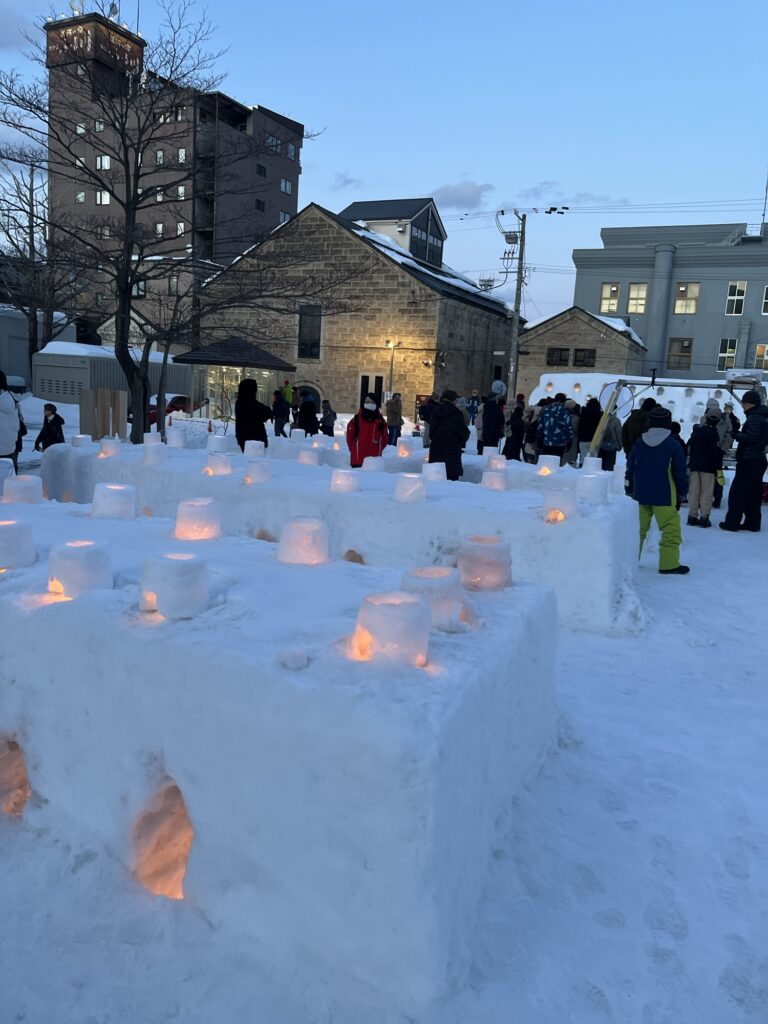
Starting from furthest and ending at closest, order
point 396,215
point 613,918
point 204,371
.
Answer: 1. point 396,215
2. point 204,371
3. point 613,918

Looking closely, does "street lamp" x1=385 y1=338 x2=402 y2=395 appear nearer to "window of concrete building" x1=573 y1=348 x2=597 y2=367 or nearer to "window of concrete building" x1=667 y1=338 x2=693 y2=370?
"window of concrete building" x1=573 y1=348 x2=597 y2=367

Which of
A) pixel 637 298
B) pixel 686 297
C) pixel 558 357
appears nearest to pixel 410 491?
pixel 558 357

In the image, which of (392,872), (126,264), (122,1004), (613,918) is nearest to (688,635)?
(613,918)

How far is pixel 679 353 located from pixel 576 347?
24.2 feet

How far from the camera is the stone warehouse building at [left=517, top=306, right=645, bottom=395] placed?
29.7 m

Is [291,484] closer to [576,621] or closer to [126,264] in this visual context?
[576,621]

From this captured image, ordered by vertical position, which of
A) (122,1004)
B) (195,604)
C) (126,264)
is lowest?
(122,1004)

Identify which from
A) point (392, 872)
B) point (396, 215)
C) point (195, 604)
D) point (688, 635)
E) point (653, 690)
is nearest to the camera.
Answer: point (392, 872)

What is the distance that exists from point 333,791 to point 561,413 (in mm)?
9107

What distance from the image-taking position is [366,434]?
26.7 ft

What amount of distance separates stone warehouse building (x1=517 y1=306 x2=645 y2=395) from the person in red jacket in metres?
23.5

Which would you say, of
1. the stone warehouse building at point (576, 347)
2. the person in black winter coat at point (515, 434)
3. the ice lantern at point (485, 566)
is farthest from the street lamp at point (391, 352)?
the ice lantern at point (485, 566)

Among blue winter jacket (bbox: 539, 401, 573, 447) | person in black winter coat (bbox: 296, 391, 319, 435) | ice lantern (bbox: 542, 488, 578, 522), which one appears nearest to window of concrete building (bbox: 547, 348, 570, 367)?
person in black winter coat (bbox: 296, 391, 319, 435)

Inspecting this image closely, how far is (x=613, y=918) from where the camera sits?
2.40 meters
